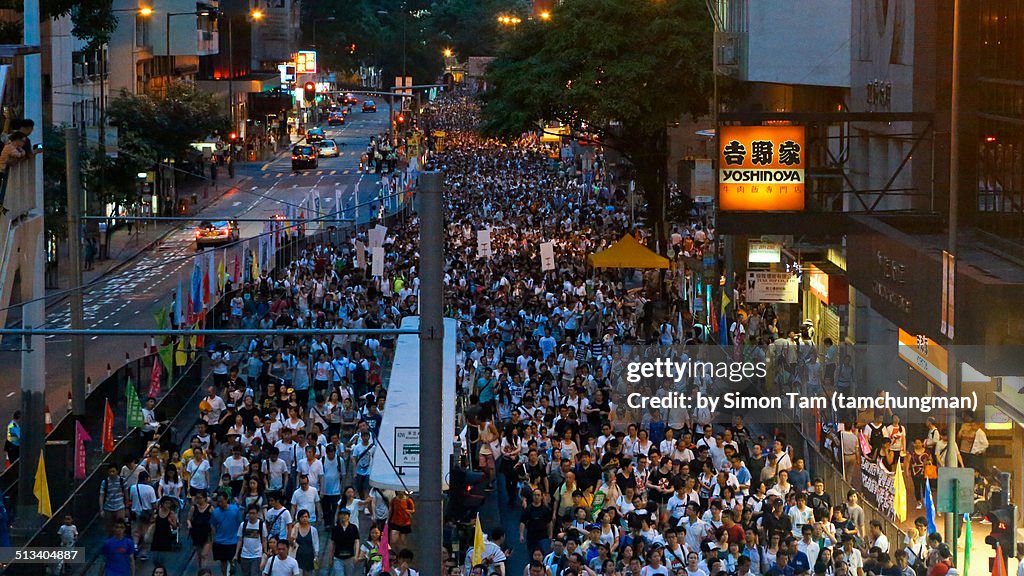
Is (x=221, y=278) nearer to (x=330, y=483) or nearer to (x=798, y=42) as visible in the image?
A: (x=798, y=42)

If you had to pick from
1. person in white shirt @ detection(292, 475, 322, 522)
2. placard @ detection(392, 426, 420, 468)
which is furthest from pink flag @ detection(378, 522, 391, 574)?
placard @ detection(392, 426, 420, 468)

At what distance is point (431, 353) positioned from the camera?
9547mm

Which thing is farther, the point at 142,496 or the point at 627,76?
the point at 627,76

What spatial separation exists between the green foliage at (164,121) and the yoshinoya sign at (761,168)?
35.5m

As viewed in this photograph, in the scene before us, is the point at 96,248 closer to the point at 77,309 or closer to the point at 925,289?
the point at 77,309

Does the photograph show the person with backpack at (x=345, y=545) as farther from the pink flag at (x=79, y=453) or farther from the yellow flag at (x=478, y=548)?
the pink flag at (x=79, y=453)

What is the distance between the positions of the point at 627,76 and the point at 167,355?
74.0 ft

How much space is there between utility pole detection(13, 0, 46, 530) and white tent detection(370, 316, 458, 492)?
4840 millimetres

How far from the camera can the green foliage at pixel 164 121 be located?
6053cm

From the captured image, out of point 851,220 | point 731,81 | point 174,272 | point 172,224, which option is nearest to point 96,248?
point 174,272

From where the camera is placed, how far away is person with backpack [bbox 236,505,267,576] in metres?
17.0

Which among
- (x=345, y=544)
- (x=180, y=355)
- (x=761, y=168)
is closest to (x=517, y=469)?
(x=345, y=544)

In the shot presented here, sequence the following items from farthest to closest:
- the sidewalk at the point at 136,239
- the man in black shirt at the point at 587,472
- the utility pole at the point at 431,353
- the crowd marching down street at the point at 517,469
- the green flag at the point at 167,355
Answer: the sidewalk at the point at 136,239
the green flag at the point at 167,355
the man in black shirt at the point at 587,472
the crowd marching down street at the point at 517,469
the utility pole at the point at 431,353

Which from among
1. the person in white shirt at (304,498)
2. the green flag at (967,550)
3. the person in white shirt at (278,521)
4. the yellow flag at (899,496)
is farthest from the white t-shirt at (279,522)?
the green flag at (967,550)
